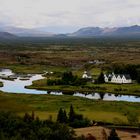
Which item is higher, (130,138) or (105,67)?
(105,67)

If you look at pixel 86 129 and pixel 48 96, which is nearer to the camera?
pixel 86 129

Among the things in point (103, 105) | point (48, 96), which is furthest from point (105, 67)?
point (103, 105)

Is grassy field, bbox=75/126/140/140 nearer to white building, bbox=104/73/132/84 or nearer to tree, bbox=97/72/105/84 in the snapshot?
tree, bbox=97/72/105/84

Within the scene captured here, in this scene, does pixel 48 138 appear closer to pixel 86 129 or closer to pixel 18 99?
pixel 86 129

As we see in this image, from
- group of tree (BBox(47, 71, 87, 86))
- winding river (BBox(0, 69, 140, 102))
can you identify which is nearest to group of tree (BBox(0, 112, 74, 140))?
winding river (BBox(0, 69, 140, 102))

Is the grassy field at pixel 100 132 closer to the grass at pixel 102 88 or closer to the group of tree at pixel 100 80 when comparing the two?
the grass at pixel 102 88

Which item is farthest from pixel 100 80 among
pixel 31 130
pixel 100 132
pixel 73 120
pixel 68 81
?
pixel 31 130

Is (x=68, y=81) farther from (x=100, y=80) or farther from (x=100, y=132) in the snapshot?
(x=100, y=132)

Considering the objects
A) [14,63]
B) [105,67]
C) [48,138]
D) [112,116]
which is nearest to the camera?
[48,138]

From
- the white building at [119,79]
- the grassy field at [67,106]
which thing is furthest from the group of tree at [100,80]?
the grassy field at [67,106]
